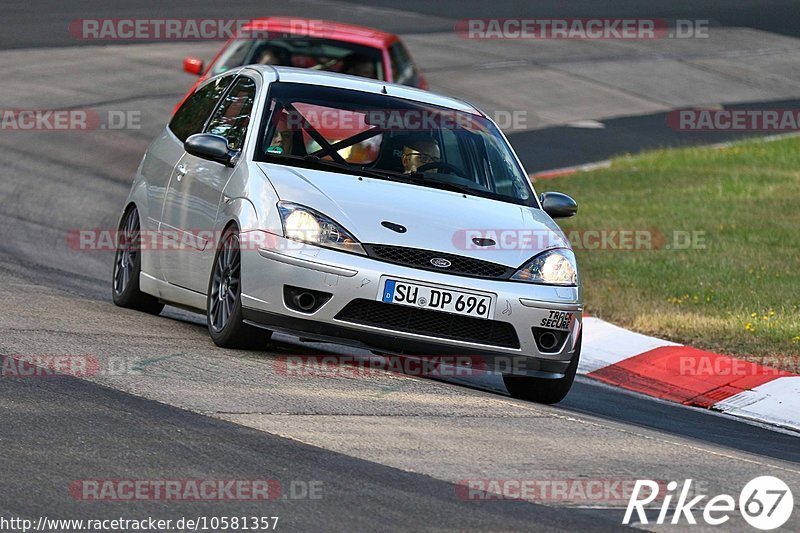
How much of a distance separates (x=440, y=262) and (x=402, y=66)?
902 cm

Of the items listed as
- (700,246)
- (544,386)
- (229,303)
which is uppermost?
(229,303)

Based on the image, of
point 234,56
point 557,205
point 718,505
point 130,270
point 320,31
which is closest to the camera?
point 718,505

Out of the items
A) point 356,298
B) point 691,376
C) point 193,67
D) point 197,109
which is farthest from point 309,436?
point 193,67

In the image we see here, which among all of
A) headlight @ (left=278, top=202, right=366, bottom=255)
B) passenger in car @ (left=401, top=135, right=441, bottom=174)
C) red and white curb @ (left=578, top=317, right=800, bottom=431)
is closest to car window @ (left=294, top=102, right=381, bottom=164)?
passenger in car @ (left=401, top=135, right=441, bottom=174)

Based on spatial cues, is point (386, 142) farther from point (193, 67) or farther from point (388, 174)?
point (193, 67)

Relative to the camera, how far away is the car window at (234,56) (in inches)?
640

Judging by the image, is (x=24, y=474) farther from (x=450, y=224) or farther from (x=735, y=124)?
(x=735, y=124)

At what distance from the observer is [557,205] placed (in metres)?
9.58

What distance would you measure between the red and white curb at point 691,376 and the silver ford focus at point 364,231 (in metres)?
1.75

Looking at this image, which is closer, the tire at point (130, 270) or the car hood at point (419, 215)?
the car hood at point (419, 215)

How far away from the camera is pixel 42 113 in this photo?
20.0 metres

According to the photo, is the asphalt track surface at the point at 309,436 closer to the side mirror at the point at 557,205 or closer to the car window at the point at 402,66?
the side mirror at the point at 557,205

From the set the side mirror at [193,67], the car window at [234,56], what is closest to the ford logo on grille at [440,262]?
the car window at [234,56]

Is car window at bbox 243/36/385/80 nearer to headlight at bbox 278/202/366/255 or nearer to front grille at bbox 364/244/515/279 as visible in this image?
headlight at bbox 278/202/366/255
